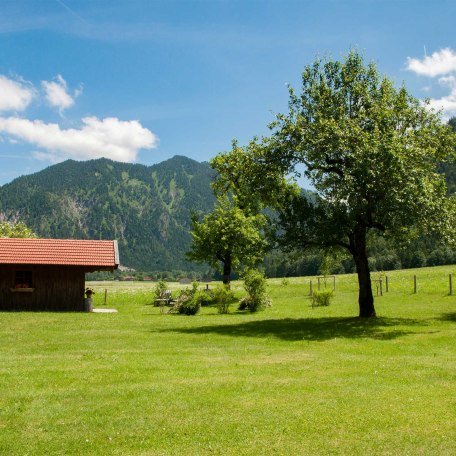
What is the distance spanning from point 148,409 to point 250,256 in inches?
1583

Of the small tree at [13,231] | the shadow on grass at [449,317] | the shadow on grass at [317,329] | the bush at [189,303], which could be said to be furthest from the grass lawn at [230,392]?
the small tree at [13,231]

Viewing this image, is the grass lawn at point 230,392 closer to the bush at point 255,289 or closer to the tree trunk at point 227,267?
the bush at point 255,289

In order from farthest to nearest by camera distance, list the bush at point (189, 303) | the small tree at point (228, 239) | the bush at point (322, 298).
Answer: the small tree at point (228, 239), the bush at point (322, 298), the bush at point (189, 303)

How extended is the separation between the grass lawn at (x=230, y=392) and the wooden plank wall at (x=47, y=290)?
13.2 m

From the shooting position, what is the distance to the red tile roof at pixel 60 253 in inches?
1379

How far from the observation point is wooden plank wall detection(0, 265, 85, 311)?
35.3 metres

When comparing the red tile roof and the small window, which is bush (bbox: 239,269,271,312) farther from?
the small window

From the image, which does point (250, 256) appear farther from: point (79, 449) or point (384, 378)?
point (79, 449)

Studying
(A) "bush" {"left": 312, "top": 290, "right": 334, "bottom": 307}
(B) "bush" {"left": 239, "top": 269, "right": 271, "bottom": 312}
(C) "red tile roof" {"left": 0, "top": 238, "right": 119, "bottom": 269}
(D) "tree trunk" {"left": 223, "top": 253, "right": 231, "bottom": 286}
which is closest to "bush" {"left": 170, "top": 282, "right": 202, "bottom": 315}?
(B) "bush" {"left": 239, "top": 269, "right": 271, "bottom": 312}

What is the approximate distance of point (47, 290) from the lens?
117 feet

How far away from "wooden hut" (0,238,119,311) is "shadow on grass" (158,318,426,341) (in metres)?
13.9

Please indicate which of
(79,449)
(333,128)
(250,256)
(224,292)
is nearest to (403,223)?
(333,128)

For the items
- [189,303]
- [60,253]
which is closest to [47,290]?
[60,253]

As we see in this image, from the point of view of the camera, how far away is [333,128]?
76.8 ft
